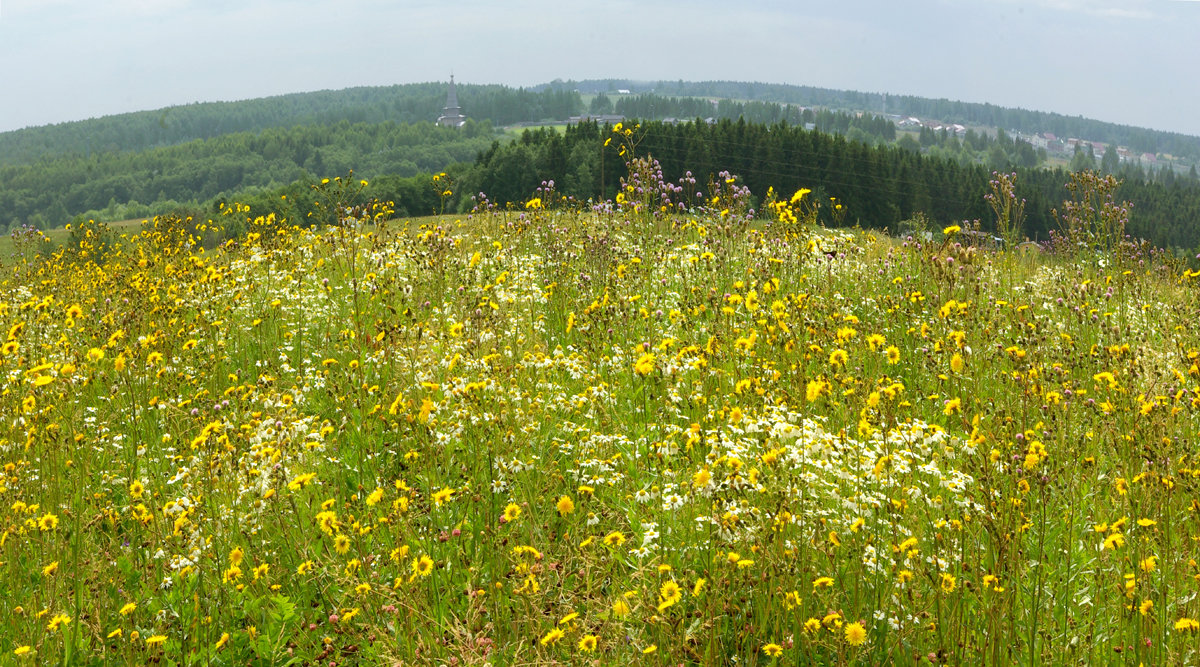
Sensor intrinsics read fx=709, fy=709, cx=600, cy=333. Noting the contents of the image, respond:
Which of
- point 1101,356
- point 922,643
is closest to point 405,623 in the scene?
point 922,643

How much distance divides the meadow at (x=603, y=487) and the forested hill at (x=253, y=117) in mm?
148738

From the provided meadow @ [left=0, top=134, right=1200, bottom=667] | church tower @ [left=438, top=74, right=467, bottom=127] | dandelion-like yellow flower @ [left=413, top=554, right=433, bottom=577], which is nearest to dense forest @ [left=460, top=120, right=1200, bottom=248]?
meadow @ [left=0, top=134, right=1200, bottom=667]

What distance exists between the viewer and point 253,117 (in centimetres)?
16362

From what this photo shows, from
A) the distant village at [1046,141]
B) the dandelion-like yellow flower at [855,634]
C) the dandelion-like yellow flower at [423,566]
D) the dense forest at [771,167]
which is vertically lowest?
the dandelion-like yellow flower at [423,566]


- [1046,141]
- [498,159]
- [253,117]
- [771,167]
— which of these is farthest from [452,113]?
[1046,141]

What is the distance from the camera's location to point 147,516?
3.26 metres

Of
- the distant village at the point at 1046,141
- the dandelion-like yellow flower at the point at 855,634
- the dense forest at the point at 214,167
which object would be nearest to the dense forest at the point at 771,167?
the dense forest at the point at 214,167

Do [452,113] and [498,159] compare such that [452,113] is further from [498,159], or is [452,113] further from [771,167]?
[771,167]

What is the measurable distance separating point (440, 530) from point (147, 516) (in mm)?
1325

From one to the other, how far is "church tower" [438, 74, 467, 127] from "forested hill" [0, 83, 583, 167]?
3520 millimetres

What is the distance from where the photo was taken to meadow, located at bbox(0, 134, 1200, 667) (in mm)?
2639

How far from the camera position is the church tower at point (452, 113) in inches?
5779

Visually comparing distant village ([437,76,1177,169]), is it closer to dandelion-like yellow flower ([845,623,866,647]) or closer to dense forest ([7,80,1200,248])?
dense forest ([7,80,1200,248])

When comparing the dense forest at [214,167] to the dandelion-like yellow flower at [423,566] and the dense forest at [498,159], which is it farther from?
the dandelion-like yellow flower at [423,566]
